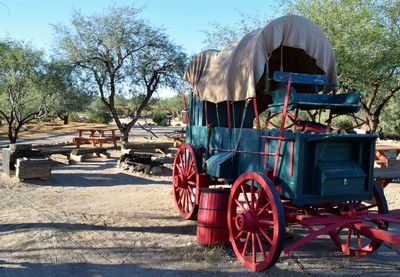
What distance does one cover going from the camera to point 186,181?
22.9 feet

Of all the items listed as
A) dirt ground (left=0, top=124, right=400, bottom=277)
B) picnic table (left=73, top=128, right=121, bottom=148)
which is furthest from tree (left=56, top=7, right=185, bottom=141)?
dirt ground (left=0, top=124, right=400, bottom=277)

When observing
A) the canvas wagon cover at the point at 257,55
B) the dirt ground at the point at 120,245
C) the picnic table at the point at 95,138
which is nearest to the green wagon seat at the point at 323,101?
the canvas wagon cover at the point at 257,55

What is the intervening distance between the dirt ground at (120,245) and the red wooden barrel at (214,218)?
14cm

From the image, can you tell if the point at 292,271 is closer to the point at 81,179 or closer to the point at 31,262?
the point at 31,262

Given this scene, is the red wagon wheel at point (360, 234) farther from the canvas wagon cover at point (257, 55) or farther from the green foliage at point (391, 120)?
the green foliage at point (391, 120)

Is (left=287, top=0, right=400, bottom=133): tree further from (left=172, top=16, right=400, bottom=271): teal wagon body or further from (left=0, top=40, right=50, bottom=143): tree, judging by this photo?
(left=0, top=40, right=50, bottom=143): tree

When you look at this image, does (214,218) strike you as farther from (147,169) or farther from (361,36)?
(361,36)

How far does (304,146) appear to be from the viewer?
4.25 metres

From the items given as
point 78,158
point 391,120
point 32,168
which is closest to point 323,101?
point 32,168

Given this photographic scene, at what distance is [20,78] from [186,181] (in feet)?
46.6

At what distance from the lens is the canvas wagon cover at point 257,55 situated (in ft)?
16.5

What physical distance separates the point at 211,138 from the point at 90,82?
16046 mm

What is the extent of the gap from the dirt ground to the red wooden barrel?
140mm

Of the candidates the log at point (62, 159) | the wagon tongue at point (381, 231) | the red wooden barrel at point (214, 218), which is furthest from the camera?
the log at point (62, 159)
